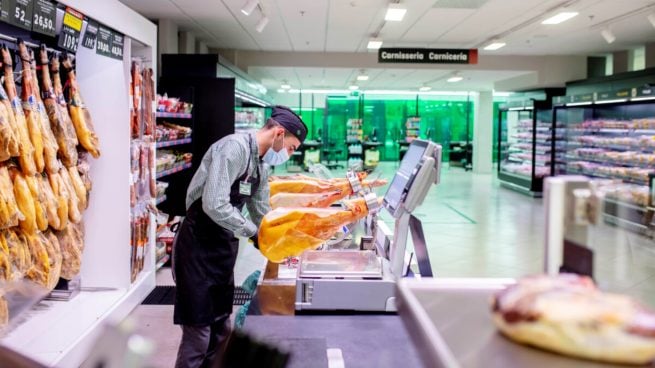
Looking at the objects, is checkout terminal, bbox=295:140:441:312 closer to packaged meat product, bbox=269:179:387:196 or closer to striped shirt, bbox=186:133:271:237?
striped shirt, bbox=186:133:271:237

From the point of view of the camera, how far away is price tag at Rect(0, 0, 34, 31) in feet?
10.5

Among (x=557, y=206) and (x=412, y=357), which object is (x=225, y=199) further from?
(x=557, y=206)

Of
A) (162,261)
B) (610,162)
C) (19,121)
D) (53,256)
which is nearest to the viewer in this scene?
(19,121)

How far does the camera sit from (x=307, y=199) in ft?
10.4

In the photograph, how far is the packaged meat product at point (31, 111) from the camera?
3562mm

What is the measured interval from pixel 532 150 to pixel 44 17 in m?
13.1

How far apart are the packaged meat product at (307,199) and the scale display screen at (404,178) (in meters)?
0.57

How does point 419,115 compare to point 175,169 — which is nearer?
point 175,169

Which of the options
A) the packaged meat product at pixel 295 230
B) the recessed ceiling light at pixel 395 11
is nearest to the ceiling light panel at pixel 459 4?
the recessed ceiling light at pixel 395 11

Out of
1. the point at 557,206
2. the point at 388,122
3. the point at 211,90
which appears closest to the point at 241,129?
the point at 211,90

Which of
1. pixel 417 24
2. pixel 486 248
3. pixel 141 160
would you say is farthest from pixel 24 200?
pixel 417 24

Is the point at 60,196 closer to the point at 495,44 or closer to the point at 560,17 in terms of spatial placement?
the point at 560,17

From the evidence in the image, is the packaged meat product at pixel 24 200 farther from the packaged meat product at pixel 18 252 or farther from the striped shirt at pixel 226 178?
the striped shirt at pixel 226 178

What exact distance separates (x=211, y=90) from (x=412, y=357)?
23.0ft
